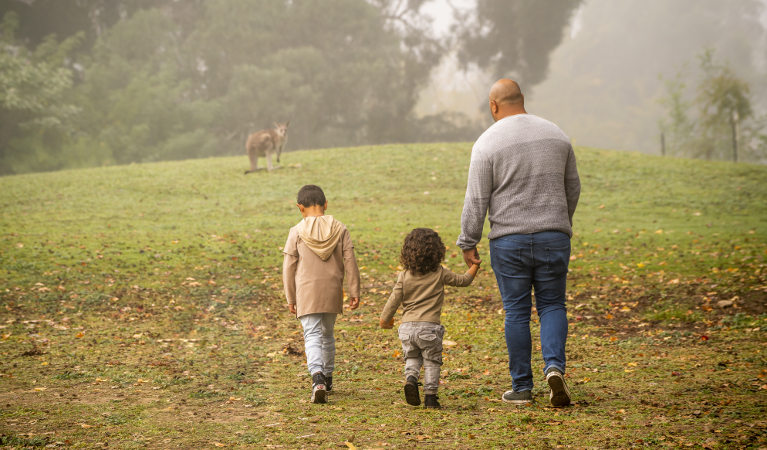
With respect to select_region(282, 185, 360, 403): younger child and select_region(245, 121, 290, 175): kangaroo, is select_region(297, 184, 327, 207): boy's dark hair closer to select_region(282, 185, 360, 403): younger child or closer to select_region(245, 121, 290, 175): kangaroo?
select_region(282, 185, 360, 403): younger child

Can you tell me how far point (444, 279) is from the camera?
204 inches

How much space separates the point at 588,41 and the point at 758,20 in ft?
61.8

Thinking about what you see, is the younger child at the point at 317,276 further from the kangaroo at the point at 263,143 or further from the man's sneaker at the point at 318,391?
the kangaroo at the point at 263,143

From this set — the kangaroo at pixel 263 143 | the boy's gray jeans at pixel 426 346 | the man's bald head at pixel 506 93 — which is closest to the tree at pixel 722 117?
the kangaroo at pixel 263 143

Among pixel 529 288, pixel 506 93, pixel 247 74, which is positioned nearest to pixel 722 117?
pixel 247 74

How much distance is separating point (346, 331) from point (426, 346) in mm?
3793

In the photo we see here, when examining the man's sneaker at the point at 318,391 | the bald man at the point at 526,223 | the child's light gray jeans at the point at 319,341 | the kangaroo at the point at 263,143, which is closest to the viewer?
the bald man at the point at 526,223

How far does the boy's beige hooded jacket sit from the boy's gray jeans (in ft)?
2.16

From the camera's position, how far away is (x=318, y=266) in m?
5.57

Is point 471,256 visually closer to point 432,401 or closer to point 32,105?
point 432,401

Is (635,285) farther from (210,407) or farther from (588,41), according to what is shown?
(588,41)

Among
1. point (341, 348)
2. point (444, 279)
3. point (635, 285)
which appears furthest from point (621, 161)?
point (444, 279)

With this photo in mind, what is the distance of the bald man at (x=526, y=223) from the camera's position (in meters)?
4.86

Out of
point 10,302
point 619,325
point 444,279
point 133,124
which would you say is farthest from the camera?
point 133,124
